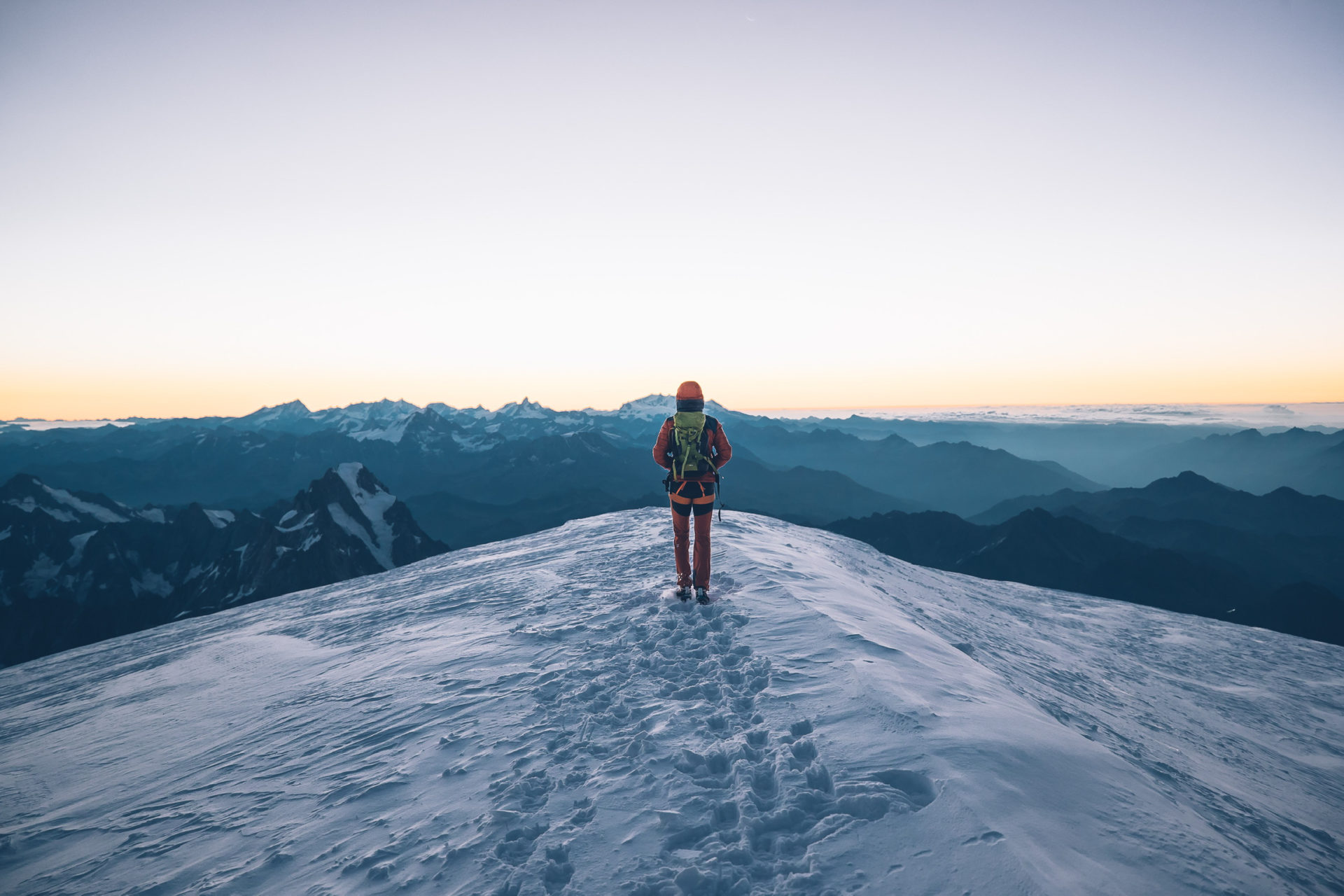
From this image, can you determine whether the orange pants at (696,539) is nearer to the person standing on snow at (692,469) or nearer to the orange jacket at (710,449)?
the person standing on snow at (692,469)

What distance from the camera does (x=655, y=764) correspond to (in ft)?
19.4

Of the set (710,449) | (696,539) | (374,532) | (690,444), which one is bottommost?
(374,532)

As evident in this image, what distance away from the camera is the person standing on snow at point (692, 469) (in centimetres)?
1031

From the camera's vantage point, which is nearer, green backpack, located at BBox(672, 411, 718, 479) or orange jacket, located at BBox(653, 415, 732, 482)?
green backpack, located at BBox(672, 411, 718, 479)

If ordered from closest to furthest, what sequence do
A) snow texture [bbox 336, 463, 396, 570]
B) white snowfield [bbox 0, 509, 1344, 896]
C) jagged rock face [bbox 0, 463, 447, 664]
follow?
white snowfield [bbox 0, 509, 1344, 896] < jagged rock face [bbox 0, 463, 447, 664] < snow texture [bbox 336, 463, 396, 570]

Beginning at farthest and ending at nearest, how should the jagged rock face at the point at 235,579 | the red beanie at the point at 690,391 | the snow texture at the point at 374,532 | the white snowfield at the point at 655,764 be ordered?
the snow texture at the point at 374,532 < the jagged rock face at the point at 235,579 < the red beanie at the point at 690,391 < the white snowfield at the point at 655,764

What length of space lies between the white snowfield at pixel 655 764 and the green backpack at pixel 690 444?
8.97 feet

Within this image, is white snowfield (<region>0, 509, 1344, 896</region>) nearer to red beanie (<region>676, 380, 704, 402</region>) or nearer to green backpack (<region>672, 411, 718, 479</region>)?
green backpack (<region>672, 411, 718, 479</region>)

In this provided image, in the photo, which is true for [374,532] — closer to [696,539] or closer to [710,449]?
[696,539]

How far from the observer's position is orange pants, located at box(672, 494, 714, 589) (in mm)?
10555

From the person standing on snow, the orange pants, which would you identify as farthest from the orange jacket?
the orange pants

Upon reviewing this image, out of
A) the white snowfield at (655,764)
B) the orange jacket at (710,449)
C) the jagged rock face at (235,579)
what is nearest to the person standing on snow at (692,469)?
the orange jacket at (710,449)

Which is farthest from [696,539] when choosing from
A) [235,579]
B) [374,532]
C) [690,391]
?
[235,579]

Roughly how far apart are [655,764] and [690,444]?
5691 millimetres
